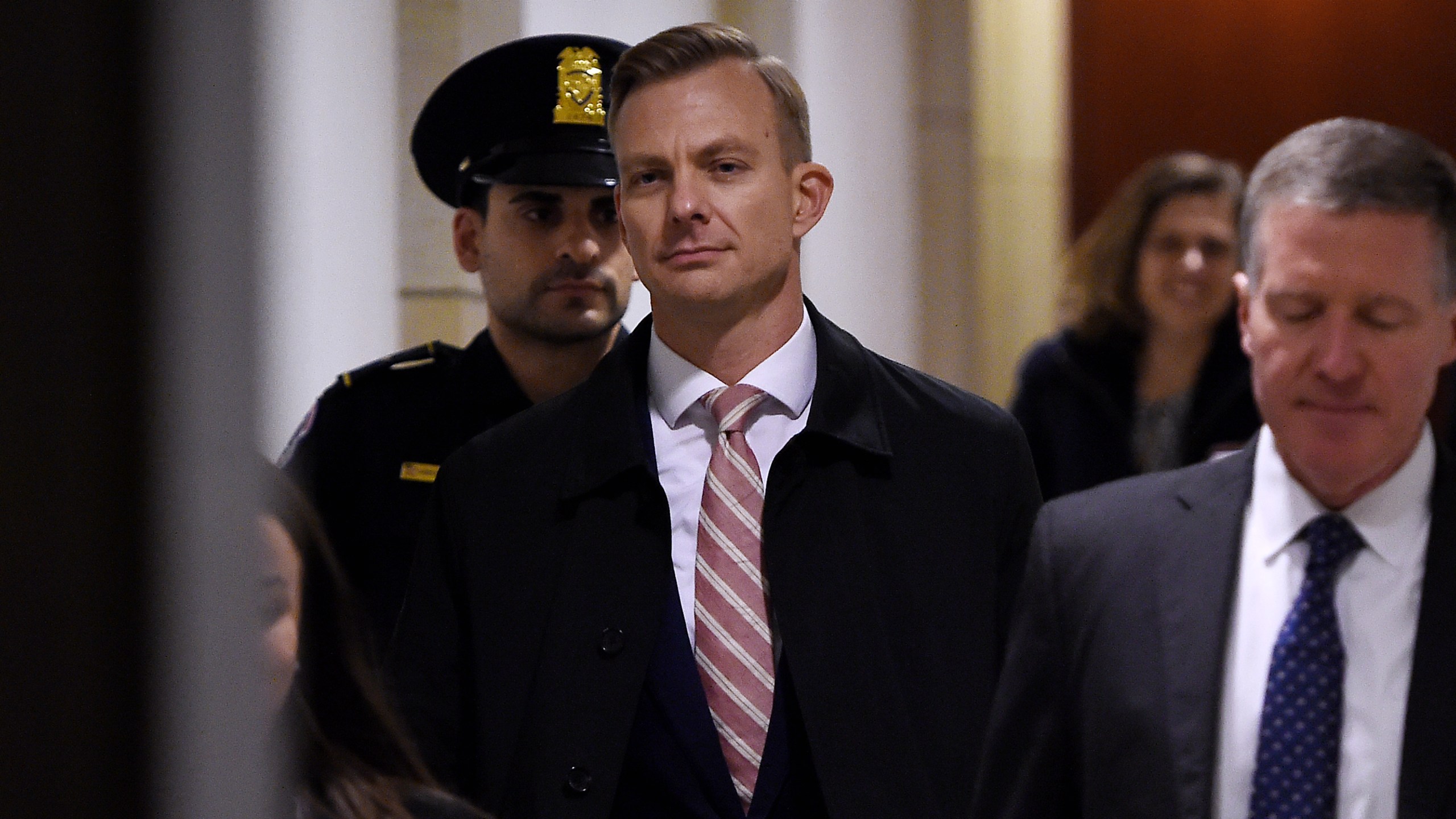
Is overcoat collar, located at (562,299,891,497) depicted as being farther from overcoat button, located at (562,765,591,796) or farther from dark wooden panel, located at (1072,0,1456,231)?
dark wooden panel, located at (1072,0,1456,231)

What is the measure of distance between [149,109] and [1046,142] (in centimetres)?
269

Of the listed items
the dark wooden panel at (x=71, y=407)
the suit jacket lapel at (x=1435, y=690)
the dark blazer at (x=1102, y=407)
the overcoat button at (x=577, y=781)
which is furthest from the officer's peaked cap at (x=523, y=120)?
the dark wooden panel at (x=71, y=407)

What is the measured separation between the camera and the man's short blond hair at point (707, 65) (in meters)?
1.55

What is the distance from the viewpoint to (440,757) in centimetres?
152

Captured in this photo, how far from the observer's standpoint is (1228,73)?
2.88 m

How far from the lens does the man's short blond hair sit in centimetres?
155

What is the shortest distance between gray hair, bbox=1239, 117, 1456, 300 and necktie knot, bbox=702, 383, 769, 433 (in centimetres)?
49

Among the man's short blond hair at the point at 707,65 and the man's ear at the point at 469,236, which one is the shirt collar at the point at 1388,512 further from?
A: the man's ear at the point at 469,236

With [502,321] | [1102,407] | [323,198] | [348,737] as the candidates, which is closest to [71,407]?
[348,737]

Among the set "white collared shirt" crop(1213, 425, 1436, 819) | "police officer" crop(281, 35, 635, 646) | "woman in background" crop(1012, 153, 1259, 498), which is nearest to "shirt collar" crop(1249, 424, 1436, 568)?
"white collared shirt" crop(1213, 425, 1436, 819)

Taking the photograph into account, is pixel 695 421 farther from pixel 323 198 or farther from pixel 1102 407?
pixel 1102 407

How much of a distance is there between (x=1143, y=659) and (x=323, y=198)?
1.03 meters

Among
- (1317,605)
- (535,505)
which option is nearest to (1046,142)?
(535,505)

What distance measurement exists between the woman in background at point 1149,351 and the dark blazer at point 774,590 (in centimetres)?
56
